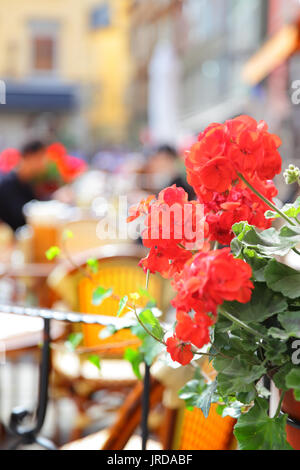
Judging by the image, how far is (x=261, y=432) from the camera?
798mm

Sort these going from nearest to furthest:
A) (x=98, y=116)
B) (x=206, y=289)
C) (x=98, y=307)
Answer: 1. (x=206, y=289)
2. (x=98, y=307)
3. (x=98, y=116)

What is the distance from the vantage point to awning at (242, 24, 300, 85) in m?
6.69

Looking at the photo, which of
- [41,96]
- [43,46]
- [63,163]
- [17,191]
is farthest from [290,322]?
[43,46]

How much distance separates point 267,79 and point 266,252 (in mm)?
10661

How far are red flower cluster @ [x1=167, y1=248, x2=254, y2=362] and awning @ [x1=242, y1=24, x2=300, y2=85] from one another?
6337mm

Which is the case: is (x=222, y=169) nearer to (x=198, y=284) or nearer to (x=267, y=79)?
(x=198, y=284)

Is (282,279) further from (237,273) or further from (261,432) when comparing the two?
(261,432)

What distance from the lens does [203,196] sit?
944 millimetres

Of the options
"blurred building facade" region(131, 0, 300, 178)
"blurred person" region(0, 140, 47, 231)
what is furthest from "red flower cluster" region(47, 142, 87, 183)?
"blurred building facade" region(131, 0, 300, 178)

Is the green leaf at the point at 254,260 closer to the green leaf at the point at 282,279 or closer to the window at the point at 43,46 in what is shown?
the green leaf at the point at 282,279

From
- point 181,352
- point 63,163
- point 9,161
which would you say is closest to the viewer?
point 181,352

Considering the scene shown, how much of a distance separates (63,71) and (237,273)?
27.0m

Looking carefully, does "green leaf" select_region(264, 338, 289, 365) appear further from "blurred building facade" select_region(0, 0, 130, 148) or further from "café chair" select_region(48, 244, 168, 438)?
"blurred building facade" select_region(0, 0, 130, 148)
